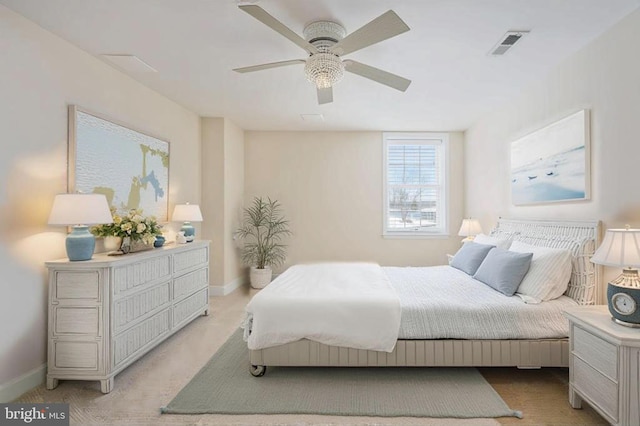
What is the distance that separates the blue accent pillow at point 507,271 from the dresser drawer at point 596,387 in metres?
0.70

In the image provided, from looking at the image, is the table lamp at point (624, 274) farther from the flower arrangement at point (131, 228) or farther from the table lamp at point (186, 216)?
the table lamp at point (186, 216)

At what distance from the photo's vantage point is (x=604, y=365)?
Result: 1847 millimetres

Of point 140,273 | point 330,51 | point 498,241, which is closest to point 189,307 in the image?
point 140,273

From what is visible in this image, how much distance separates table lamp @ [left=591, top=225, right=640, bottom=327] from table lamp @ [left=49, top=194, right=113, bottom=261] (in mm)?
3294

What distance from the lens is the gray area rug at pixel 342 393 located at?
2129 mm

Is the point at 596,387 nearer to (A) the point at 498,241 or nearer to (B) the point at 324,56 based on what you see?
(A) the point at 498,241

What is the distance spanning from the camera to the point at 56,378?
239 centimetres

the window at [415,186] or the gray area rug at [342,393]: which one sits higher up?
the window at [415,186]

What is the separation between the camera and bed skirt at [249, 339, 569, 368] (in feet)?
7.88

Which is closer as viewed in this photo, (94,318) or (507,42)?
(94,318)

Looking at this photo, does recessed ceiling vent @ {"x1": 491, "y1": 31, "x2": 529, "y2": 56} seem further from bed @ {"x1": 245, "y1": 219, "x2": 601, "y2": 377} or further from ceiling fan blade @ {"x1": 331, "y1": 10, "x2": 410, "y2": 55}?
bed @ {"x1": 245, "y1": 219, "x2": 601, "y2": 377}

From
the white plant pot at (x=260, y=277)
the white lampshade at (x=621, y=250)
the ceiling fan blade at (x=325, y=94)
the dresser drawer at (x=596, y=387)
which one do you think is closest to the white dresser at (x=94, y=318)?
the ceiling fan blade at (x=325, y=94)

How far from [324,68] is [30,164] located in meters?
2.17

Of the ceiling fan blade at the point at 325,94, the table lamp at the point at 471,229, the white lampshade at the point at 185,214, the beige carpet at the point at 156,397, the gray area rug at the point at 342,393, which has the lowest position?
the beige carpet at the point at 156,397
